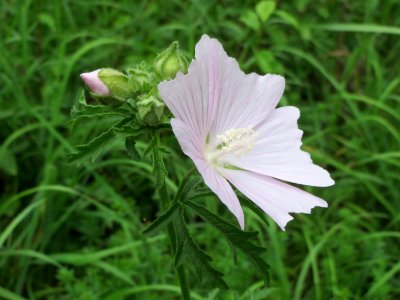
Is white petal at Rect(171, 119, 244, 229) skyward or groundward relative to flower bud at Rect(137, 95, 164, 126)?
groundward

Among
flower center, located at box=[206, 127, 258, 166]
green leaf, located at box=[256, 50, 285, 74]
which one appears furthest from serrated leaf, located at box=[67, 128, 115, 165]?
green leaf, located at box=[256, 50, 285, 74]

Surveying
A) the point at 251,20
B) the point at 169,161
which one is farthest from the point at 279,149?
the point at 251,20

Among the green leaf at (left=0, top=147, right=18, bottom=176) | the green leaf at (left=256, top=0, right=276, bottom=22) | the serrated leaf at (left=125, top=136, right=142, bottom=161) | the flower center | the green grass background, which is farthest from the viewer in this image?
the green leaf at (left=256, top=0, right=276, bottom=22)

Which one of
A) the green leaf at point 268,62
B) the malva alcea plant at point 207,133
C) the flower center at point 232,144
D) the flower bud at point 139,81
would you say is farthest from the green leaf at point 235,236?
the green leaf at point 268,62

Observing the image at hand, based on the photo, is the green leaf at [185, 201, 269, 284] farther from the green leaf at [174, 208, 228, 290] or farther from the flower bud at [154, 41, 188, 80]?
the flower bud at [154, 41, 188, 80]

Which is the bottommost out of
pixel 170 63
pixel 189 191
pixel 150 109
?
pixel 189 191

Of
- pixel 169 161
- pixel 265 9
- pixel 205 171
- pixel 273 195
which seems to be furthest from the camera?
pixel 265 9

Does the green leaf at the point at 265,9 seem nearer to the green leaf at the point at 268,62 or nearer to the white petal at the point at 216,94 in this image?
the green leaf at the point at 268,62

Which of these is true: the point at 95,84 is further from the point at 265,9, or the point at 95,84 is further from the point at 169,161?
the point at 265,9
